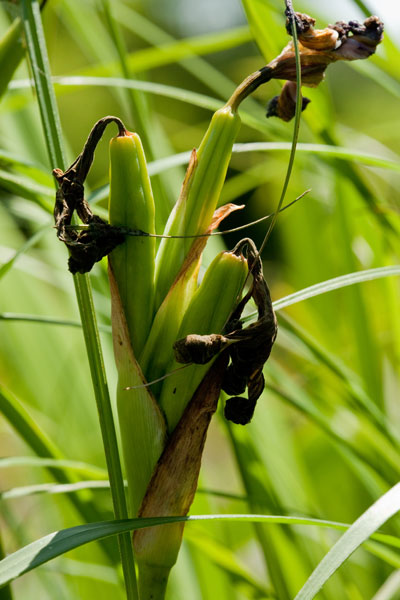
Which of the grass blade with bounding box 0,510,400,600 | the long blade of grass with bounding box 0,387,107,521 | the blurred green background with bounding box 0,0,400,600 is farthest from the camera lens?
the blurred green background with bounding box 0,0,400,600

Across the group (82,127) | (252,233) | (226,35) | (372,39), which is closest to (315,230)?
(226,35)

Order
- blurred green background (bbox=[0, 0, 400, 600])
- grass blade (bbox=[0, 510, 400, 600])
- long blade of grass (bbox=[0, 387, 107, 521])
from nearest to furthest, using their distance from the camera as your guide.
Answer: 1. grass blade (bbox=[0, 510, 400, 600])
2. long blade of grass (bbox=[0, 387, 107, 521])
3. blurred green background (bbox=[0, 0, 400, 600])

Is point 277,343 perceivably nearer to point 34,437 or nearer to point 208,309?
point 34,437

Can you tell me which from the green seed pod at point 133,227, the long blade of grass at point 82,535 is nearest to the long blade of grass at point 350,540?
the long blade of grass at point 82,535

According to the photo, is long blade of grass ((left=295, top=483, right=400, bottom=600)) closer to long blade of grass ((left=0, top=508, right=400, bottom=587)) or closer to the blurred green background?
long blade of grass ((left=0, top=508, right=400, bottom=587))

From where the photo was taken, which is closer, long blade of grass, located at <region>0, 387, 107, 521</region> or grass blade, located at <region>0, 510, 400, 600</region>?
grass blade, located at <region>0, 510, 400, 600</region>

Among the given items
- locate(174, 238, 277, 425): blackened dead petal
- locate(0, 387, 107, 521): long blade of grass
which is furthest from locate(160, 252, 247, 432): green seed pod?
locate(0, 387, 107, 521): long blade of grass

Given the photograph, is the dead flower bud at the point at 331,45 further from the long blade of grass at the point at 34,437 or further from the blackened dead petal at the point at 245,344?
the long blade of grass at the point at 34,437
